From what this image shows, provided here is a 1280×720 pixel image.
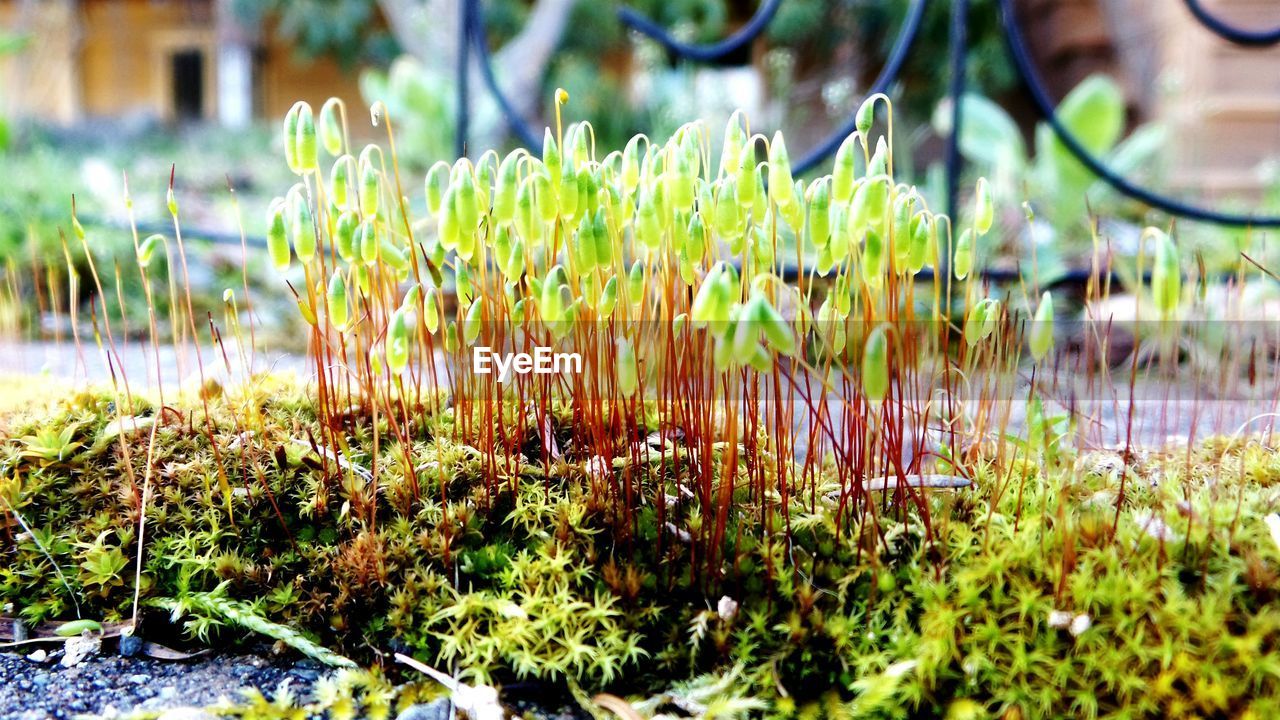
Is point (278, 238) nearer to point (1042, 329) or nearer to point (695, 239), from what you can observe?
point (695, 239)

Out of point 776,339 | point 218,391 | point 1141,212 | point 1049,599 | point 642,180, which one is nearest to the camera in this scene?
point 776,339

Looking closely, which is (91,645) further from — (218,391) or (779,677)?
(779,677)

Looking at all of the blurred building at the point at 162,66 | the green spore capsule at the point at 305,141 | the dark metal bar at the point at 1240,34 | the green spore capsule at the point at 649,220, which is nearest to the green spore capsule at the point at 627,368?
the green spore capsule at the point at 649,220

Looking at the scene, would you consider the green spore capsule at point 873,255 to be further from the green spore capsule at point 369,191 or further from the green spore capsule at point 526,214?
the green spore capsule at point 369,191

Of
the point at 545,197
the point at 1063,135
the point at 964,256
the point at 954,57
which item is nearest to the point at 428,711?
the point at 545,197

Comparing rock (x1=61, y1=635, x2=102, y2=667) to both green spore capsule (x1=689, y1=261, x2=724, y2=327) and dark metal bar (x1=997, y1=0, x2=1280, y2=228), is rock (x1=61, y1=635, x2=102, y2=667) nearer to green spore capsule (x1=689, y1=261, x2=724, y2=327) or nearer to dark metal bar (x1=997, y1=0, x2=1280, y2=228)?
green spore capsule (x1=689, y1=261, x2=724, y2=327)

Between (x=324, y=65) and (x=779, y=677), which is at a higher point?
(x=324, y=65)

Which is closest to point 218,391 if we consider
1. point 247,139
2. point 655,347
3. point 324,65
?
point 655,347
